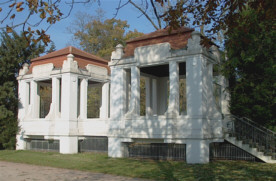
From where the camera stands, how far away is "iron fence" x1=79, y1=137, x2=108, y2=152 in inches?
830

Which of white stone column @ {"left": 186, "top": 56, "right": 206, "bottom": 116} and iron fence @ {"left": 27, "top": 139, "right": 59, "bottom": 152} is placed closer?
white stone column @ {"left": 186, "top": 56, "right": 206, "bottom": 116}

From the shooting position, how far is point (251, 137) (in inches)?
651

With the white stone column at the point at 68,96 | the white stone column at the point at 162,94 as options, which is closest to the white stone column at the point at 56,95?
the white stone column at the point at 68,96

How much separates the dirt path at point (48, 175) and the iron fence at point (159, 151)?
583 cm

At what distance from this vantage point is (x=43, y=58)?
78.2 feet

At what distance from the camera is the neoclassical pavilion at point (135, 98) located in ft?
52.0

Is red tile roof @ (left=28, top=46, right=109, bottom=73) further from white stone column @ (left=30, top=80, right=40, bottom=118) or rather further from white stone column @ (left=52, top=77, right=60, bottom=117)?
white stone column @ (left=30, top=80, right=40, bottom=118)

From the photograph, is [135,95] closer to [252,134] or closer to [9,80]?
[252,134]

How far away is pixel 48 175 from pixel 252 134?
1011 centimetres

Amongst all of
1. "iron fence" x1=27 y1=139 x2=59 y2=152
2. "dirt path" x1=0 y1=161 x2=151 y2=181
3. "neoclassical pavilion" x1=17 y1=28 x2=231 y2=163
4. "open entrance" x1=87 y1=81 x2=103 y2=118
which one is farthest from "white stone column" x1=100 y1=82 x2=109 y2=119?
"open entrance" x1=87 y1=81 x2=103 y2=118

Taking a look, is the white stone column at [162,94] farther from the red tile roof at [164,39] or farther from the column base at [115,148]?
the column base at [115,148]

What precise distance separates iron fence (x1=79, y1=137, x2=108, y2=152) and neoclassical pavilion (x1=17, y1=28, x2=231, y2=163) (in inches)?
2.7

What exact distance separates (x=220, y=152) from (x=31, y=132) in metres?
13.1

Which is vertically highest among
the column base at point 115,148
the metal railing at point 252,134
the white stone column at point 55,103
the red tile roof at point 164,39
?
the red tile roof at point 164,39
